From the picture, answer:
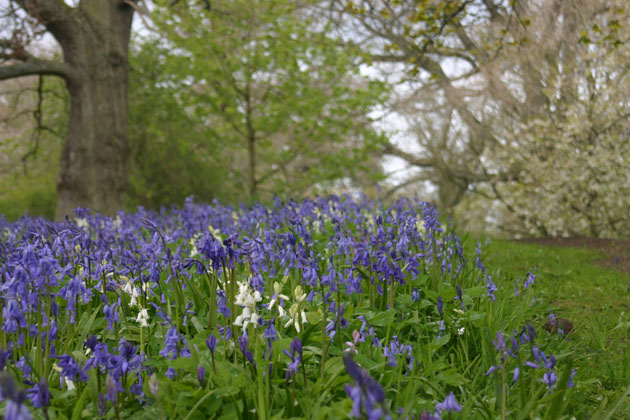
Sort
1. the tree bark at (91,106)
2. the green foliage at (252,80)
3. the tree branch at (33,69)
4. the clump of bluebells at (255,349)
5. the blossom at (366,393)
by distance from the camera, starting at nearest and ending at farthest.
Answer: the blossom at (366,393), the clump of bluebells at (255,349), the tree branch at (33,69), the tree bark at (91,106), the green foliage at (252,80)

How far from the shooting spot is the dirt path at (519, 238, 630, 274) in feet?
25.1

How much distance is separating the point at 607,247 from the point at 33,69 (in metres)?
11.0

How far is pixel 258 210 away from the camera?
19.0 feet

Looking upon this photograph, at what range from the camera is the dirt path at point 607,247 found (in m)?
7.66

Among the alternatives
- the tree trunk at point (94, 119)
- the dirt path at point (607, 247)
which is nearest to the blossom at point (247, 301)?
the dirt path at point (607, 247)

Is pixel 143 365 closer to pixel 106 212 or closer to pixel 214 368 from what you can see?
pixel 214 368

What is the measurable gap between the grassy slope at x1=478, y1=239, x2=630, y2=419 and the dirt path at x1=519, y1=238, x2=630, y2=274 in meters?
0.23

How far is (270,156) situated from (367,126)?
5.07 meters

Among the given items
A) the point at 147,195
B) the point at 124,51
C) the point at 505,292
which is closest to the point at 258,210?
the point at 505,292

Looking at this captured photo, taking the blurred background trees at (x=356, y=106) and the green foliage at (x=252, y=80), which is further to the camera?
the green foliage at (x=252, y=80)

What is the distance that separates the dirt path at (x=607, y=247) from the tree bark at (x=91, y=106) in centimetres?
859

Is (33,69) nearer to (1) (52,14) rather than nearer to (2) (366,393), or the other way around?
(1) (52,14)

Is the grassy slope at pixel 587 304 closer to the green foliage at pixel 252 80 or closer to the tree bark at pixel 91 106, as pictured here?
the green foliage at pixel 252 80

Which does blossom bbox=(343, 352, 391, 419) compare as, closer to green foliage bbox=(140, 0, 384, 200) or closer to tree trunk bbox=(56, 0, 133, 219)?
tree trunk bbox=(56, 0, 133, 219)
